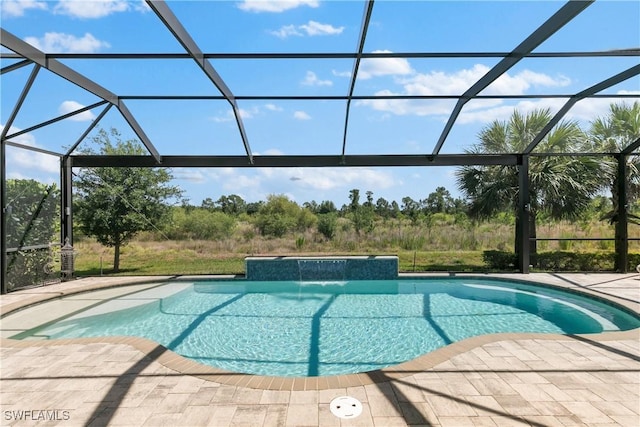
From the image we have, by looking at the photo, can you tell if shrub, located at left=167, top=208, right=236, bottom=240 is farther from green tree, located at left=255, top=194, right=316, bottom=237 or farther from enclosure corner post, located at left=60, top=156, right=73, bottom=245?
enclosure corner post, located at left=60, top=156, right=73, bottom=245

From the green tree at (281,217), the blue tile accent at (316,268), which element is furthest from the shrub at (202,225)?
the blue tile accent at (316,268)

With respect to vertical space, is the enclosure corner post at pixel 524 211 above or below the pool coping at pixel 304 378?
above

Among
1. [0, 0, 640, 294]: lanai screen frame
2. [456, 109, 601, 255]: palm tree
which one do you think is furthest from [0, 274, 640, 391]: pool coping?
[456, 109, 601, 255]: palm tree

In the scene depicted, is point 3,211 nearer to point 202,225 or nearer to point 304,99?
point 304,99

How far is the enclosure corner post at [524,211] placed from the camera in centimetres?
987

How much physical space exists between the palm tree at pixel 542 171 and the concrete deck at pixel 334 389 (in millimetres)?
6376

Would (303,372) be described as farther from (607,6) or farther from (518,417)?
(607,6)

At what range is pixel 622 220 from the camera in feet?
32.6

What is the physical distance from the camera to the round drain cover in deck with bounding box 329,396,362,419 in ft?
10.2

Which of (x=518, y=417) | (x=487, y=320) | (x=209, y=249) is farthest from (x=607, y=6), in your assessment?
(x=209, y=249)

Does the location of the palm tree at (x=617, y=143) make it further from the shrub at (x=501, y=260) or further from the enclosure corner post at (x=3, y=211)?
the enclosure corner post at (x=3, y=211)

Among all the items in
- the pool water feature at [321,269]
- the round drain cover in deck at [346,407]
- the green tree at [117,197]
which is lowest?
the round drain cover in deck at [346,407]

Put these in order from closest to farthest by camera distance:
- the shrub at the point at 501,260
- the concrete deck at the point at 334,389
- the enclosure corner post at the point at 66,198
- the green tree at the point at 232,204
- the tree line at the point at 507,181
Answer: the concrete deck at the point at 334,389 → the enclosure corner post at the point at 66,198 → the tree line at the point at 507,181 → the shrub at the point at 501,260 → the green tree at the point at 232,204

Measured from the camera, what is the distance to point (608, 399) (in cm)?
334
